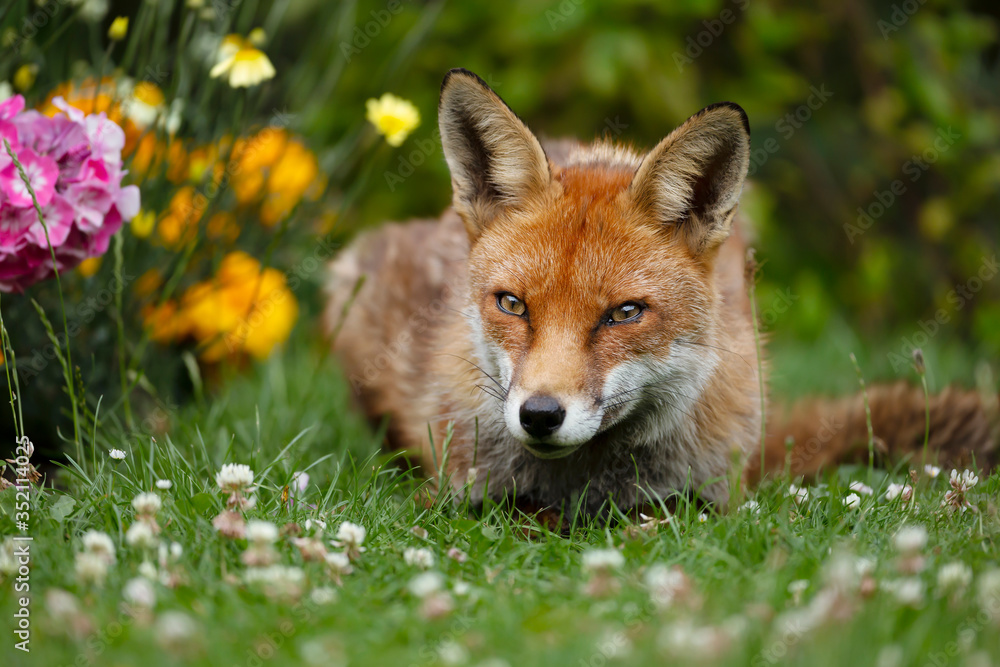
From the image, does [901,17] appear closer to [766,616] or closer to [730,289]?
[730,289]

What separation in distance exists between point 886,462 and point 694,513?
1355mm

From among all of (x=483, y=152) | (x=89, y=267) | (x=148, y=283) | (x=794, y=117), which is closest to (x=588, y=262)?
(x=483, y=152)

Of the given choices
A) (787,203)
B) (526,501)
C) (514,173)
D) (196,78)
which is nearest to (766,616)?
(526,501)

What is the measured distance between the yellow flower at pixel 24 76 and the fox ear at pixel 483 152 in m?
1.73

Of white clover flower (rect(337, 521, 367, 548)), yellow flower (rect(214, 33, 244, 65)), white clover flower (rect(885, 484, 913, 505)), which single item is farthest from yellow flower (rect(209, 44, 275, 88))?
white clover flower (rect(885, 484, 913, 505))

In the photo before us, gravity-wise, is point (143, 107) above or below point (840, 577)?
above

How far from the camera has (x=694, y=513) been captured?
2.81 meters

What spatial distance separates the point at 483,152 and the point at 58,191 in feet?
5.08

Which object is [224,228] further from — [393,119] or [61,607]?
[61,607]

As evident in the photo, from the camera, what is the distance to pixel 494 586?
2.30 meters

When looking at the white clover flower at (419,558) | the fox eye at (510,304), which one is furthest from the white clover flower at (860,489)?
the white clover flower at (419,558)

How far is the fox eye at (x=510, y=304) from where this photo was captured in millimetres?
2885

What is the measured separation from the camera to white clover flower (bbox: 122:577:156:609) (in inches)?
76.6

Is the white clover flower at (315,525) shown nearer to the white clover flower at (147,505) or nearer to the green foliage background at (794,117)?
the white clover flower at (147,505)
